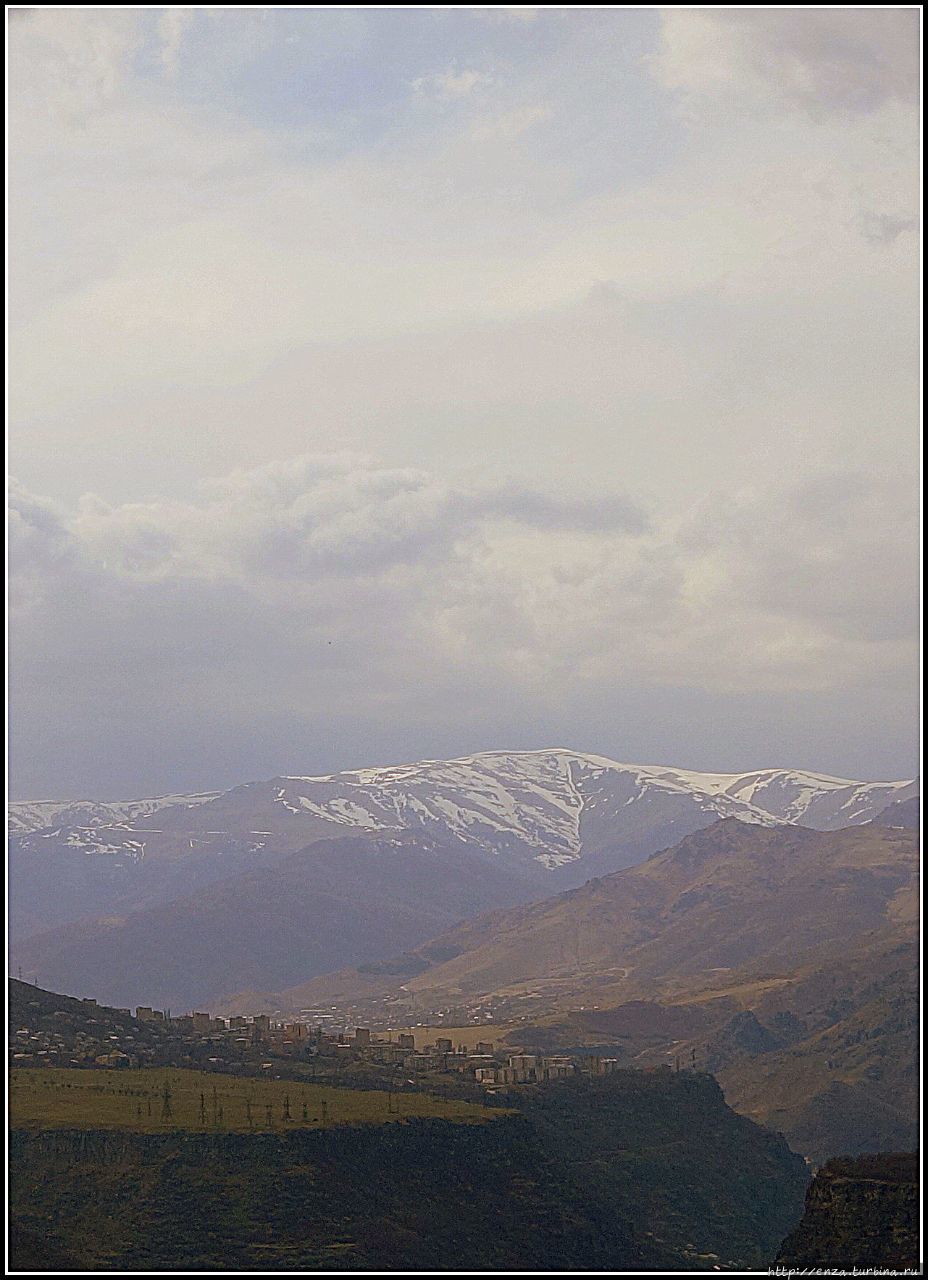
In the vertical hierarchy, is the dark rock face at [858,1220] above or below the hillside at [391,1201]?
above

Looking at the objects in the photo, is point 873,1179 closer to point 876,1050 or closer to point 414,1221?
point 414,1221

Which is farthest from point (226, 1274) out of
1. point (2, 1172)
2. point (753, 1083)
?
point (753, 1083)

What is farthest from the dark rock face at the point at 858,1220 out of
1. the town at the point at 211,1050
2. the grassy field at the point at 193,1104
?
the town at the point at 211,1050

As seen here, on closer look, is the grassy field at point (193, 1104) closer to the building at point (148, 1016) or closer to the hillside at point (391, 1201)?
the hillside at point (391, 1201)

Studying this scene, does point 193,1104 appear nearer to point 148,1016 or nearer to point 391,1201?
point 391,1201

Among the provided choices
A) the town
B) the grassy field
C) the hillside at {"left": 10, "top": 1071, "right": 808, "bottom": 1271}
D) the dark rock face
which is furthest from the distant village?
the dark rock face

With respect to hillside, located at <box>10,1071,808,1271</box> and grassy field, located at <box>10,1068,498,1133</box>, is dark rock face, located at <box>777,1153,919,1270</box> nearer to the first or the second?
hillside, located at <box>10,1071,808,1271</box>

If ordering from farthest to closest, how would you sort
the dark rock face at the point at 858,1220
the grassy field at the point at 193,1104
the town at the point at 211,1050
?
the town at the point at 211,1050 < the grassy field at the point at 193,1104 < the dark rock face at the point at 858,1220

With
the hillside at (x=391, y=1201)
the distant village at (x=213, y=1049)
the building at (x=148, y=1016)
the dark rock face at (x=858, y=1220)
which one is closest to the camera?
the dark rock face at (x=858, y=1220)
